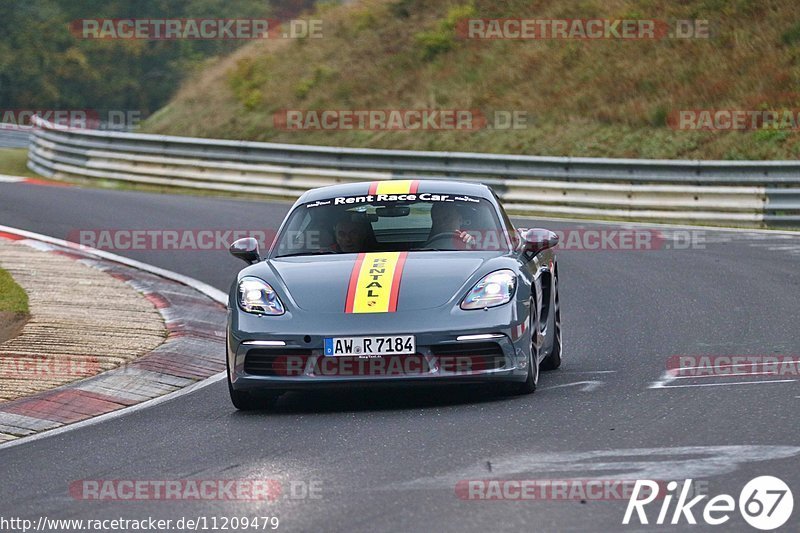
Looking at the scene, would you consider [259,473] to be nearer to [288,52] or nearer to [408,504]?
[408,504]

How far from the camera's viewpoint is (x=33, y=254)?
15.4 m

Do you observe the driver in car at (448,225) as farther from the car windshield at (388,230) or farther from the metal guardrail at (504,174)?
the metal guardrail at (504,174)

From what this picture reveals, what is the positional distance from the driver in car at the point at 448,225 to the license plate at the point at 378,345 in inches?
53.0

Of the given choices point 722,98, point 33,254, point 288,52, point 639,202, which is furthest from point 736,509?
point 288,52

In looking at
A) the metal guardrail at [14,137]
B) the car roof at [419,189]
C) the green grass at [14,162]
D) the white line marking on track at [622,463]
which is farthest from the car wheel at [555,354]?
the metal guardrail at [14,137]

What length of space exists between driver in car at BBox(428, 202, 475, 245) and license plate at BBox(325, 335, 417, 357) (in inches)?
53.0

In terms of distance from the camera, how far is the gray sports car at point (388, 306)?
774 centimetres

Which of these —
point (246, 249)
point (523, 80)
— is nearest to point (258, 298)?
point (246, 249)

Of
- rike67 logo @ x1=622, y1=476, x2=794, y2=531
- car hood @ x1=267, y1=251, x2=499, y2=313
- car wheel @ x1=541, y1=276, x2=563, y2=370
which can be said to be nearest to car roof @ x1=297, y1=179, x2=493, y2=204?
car hood @ x1=267, y1=251, x2=499, y2=313

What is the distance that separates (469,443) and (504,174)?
53.8ft

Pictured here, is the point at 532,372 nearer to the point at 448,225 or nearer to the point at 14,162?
the point at 448,225

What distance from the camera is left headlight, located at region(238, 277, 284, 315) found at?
8.12 meters

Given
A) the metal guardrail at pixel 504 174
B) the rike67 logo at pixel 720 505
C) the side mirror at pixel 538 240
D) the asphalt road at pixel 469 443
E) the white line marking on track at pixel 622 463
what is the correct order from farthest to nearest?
the metal guardrail at pixel 504 174, the side mirror at pixel 538 240, the white line marking on track at pixel 622 463, the asphalt road at pixel 469 443, the rike67 logo at pixel 720 505

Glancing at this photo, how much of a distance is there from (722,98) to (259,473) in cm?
2146
